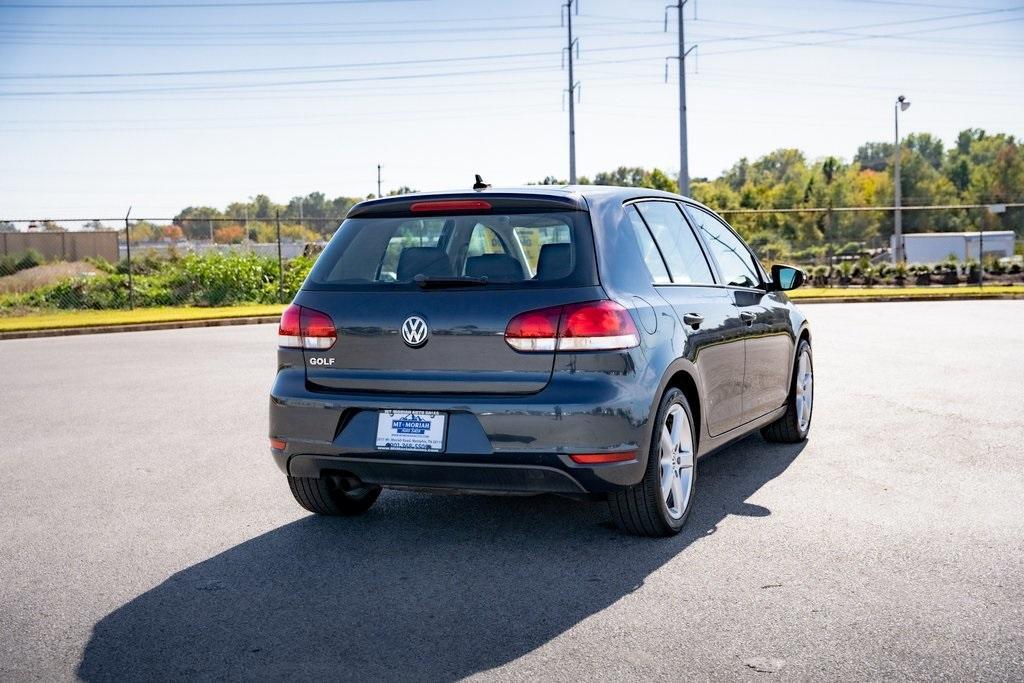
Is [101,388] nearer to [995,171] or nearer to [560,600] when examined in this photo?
[560,600]

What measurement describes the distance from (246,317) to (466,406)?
1917 cm

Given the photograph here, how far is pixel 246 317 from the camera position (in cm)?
2356

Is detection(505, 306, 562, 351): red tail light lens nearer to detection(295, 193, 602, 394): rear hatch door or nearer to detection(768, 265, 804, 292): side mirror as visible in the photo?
detection(295, 193, 602, 394): rear hatch door

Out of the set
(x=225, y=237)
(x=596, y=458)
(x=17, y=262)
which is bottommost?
(x=596, y=458)

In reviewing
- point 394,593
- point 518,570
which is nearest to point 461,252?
point 518,570

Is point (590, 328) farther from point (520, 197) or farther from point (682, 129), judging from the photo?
point (682, 129)

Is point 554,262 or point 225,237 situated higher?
point 225,237

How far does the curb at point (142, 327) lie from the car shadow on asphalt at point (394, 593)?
1694 centimetres

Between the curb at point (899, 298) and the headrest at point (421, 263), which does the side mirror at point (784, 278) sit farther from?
the curb at point (899, 298)

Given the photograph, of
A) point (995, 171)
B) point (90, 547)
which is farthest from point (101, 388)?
point (995, 171)

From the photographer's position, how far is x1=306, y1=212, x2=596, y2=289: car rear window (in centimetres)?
529

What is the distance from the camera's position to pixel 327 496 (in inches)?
239

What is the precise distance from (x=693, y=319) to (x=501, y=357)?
4.23ft

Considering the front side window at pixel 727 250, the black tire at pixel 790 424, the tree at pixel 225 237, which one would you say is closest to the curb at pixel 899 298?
the tree at pixel 225 237
